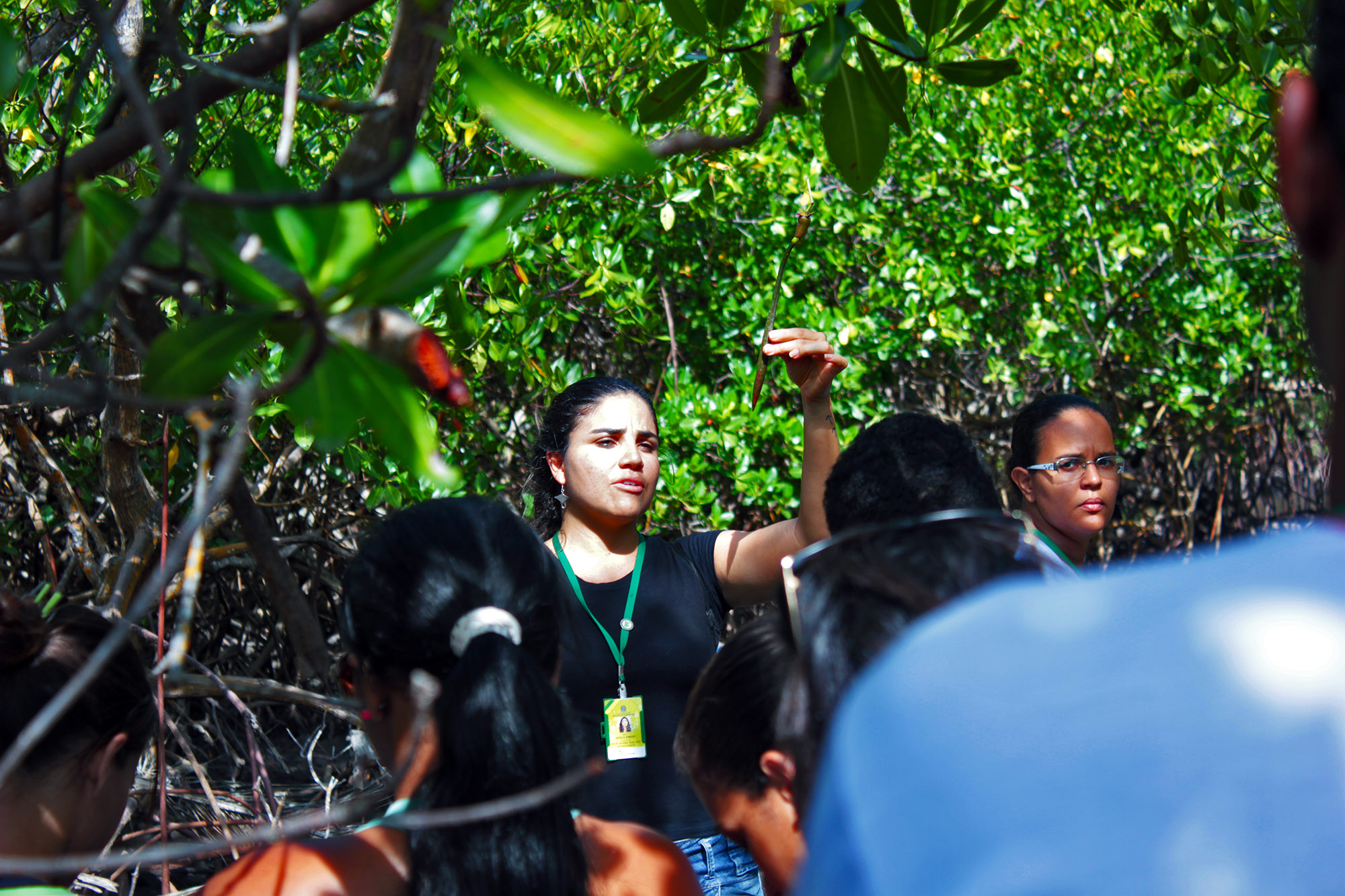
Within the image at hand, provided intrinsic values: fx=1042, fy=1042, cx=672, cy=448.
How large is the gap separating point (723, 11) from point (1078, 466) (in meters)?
1.82

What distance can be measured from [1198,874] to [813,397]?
6.32 feet

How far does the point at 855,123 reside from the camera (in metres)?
1.33

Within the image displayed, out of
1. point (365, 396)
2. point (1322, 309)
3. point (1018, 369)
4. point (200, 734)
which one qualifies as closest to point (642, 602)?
point (365, 396)

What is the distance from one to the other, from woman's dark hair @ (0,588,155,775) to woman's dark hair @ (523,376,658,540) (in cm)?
125

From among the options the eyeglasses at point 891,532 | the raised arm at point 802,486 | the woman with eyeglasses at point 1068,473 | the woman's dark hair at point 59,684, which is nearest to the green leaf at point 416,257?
the eyeglasses at point 891,532

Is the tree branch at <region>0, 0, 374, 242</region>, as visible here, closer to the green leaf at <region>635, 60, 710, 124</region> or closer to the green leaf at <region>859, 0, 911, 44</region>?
the green leaf at <region>635, 60, 710, 124</region>

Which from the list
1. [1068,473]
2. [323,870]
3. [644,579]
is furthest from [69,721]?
[1068,473]

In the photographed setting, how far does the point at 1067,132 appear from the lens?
5.14 metres

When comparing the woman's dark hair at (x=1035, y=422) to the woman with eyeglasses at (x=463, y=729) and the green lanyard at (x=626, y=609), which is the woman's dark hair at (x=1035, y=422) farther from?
the woman with eyeglasses at (x=463, y=729)

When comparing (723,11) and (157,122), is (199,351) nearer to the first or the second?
(157,122)

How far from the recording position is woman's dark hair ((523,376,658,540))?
102 inches

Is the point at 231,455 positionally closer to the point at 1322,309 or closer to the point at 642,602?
the point at 1322,309

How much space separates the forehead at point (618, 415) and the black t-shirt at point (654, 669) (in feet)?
0.98

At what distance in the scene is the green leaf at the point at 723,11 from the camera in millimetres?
1382
